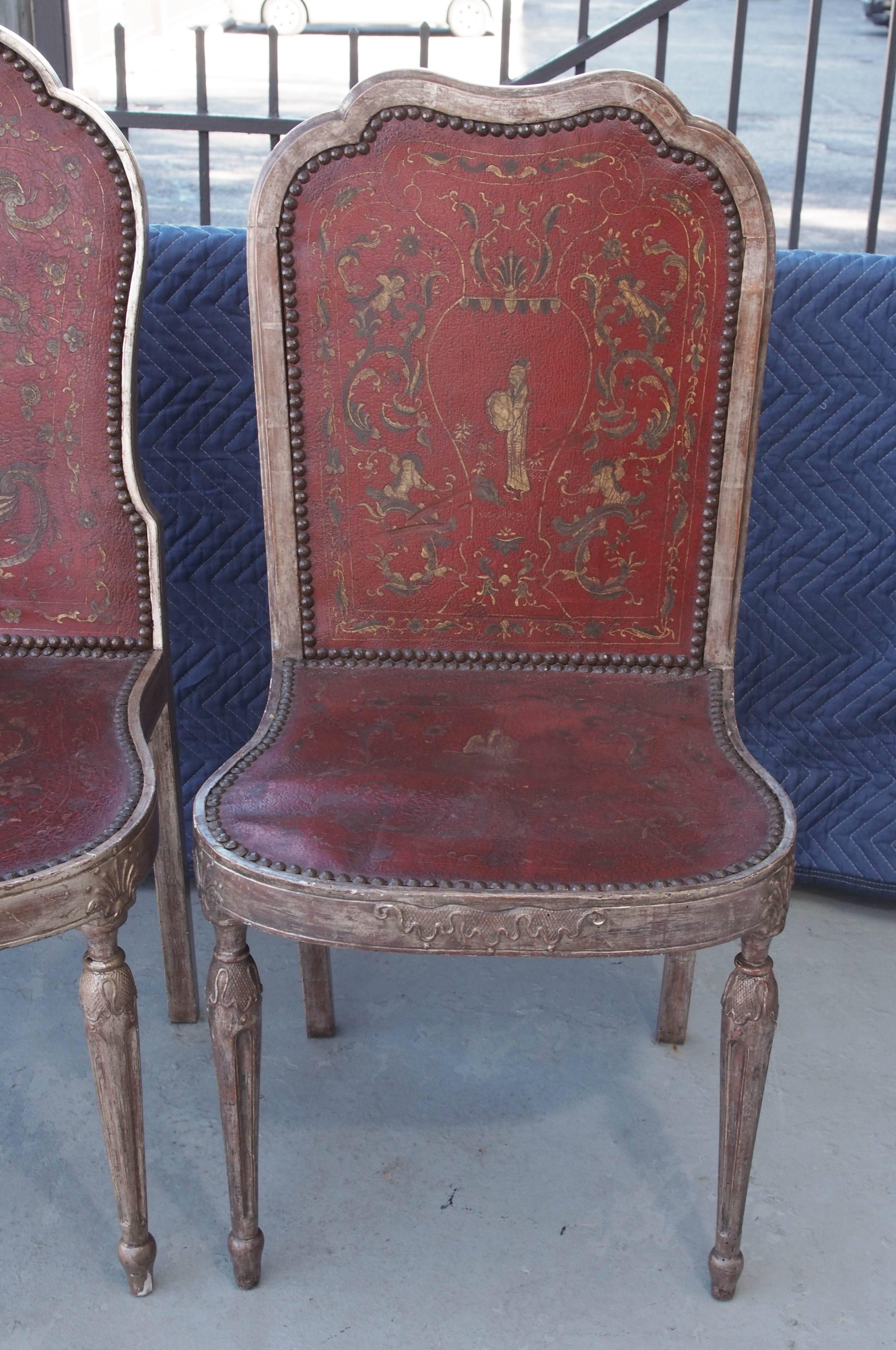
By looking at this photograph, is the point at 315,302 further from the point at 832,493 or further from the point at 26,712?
the point at 832,493

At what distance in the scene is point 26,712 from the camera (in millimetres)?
1265

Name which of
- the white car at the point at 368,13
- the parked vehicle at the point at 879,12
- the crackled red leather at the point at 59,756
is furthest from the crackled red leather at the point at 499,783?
the parked vehicle at the point at 879,12

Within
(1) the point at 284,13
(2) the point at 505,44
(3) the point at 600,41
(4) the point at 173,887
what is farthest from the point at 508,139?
(1) the point at 284,13

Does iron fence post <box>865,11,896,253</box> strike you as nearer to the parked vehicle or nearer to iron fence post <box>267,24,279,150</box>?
iron fence post <box>267,24,279,150</box>

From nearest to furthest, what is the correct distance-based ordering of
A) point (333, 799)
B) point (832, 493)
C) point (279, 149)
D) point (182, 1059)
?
point (333, 799)
point (279, 149)
point (182, 1059)
point (832, 493)

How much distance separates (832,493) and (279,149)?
2.69ft

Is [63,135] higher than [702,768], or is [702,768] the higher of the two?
[63,135]

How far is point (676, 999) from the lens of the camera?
149 cm

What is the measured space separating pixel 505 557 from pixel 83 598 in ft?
1.50

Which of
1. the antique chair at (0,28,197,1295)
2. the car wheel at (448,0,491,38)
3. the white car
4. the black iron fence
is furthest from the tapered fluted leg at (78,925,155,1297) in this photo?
the white car

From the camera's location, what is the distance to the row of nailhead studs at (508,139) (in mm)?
1229

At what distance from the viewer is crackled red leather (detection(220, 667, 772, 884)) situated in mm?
1062

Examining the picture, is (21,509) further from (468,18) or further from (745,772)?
(468,18)

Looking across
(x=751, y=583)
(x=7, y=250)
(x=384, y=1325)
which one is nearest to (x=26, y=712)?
(x=7, y=250)
